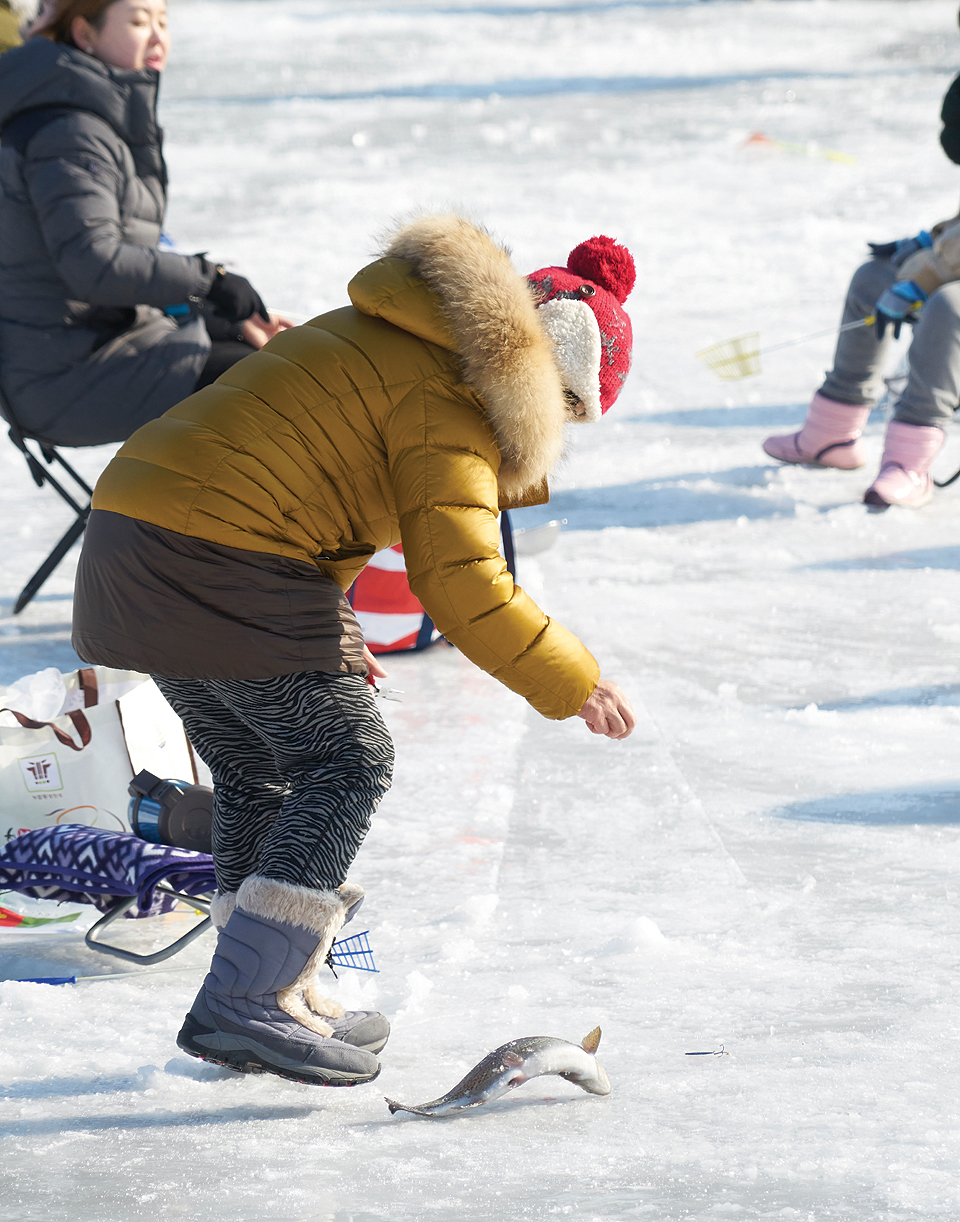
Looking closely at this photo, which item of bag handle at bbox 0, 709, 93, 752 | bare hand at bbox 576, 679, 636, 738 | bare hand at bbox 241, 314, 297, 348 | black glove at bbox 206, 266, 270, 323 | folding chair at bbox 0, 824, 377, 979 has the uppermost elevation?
black glove at bbox 206, 266, 270, 323

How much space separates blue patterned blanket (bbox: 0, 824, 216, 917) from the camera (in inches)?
94.7

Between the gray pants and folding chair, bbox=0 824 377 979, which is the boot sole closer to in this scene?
folding chair, bbox=0 824 377 979

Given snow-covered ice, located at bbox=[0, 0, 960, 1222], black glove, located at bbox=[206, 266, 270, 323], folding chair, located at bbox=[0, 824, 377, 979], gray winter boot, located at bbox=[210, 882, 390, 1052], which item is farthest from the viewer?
black glove, located at bbox=[206, 266, 270, 323]

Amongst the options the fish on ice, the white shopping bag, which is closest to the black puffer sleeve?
the white shopping bag

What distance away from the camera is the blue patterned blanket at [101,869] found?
2.40 metres

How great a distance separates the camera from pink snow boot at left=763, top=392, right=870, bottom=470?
197 inches

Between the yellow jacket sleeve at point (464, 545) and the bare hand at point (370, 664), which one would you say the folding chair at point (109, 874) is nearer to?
the bare hand at point (370, 664)

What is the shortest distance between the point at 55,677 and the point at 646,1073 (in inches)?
59.0

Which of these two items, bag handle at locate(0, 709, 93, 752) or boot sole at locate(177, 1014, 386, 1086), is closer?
boot sole at locate(177, 1014, 386, 1086)

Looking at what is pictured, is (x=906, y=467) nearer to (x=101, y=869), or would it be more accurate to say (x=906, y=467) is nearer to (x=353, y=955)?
(x=353, y=955)

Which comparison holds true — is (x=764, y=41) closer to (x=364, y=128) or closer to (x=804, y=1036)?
(x=364, y=128)

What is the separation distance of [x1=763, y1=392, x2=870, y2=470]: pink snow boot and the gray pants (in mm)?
39

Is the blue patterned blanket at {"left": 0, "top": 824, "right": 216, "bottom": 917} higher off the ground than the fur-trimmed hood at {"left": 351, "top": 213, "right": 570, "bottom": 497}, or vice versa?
the fur-trimmed hood at {"left": 351, "top": 213, "right": 570, "bottom": 497}

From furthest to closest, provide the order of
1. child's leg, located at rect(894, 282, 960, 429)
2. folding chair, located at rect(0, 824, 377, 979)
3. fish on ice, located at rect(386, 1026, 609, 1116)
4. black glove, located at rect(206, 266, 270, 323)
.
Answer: child's leg, located at rect(894, 282, 960, 429) < black glove, located at rect(206, 266, 270, 323) < folding chair, located at rect(0, 824, 377, 979) < fish on ice, located at rect(386, 1026, 609, 1116)
